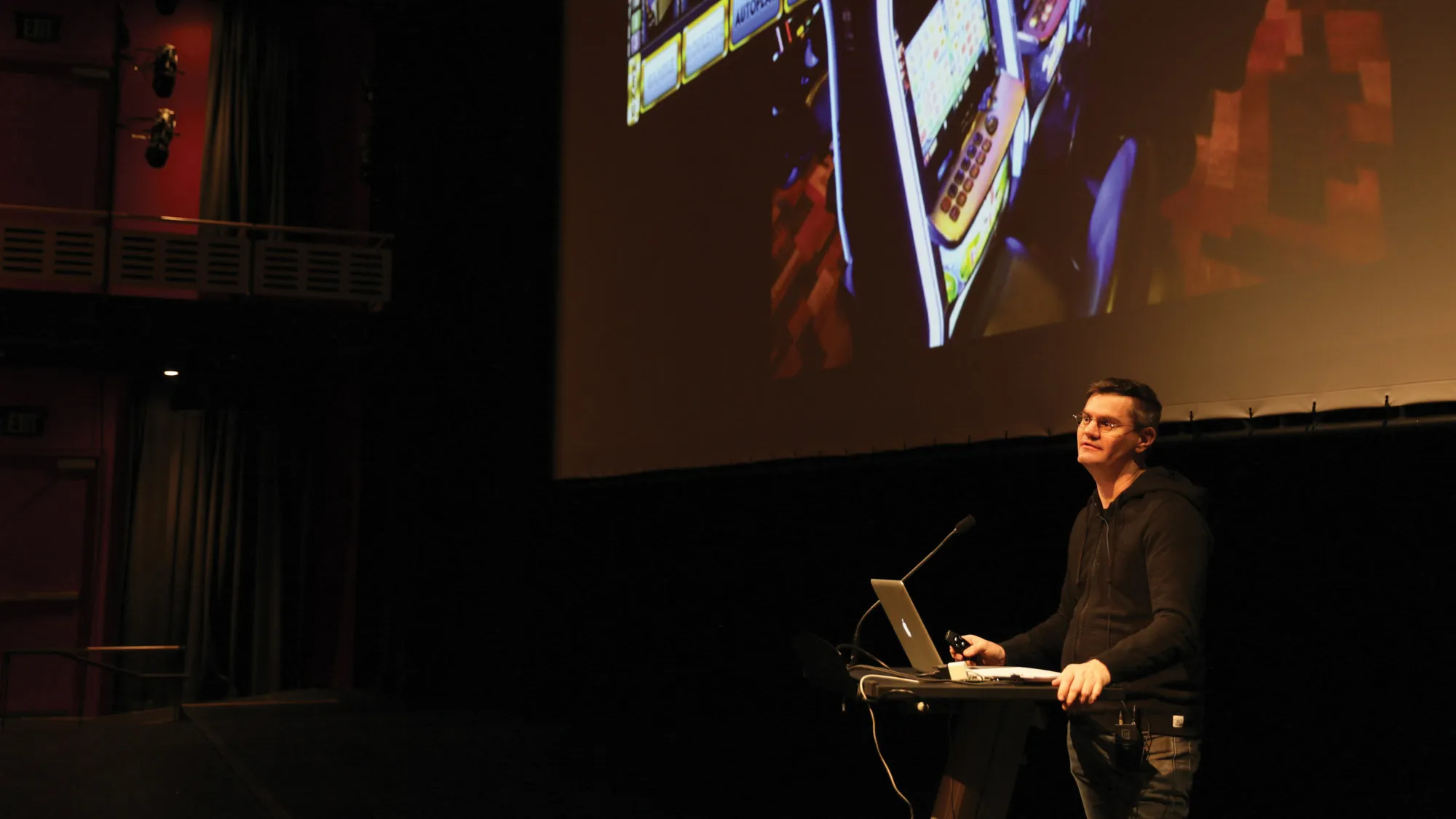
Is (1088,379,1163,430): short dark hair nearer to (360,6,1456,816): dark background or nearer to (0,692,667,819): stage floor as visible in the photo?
(360,6,1456,816): dark background

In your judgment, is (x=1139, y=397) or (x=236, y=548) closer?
(x=1139, y=397)

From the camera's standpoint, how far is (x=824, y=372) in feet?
14.5

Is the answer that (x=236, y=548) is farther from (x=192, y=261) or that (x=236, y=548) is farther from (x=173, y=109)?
(x=173, y=109)

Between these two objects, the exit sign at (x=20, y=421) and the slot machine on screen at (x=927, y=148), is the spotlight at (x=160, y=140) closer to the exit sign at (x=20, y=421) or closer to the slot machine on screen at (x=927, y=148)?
the exit sign at (x=20, y=421)

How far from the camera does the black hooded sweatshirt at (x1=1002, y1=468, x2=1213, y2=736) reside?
2027 millimetres

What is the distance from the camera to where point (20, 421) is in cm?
985

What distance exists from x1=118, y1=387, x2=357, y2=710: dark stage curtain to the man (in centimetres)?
859

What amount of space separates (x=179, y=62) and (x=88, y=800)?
305 inches

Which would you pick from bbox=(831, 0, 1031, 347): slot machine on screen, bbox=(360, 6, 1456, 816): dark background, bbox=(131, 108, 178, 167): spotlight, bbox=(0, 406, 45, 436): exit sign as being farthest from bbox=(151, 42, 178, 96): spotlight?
bbox=(831, 0, 1031, 347): slot machine on screen

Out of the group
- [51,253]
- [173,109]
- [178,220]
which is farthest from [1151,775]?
[173,109]

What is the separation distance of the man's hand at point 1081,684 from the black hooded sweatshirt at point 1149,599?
0.23ft

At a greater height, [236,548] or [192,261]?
[192,261]

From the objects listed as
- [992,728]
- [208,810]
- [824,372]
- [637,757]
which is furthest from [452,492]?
[992,728]

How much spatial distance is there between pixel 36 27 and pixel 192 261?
8.68 feet
